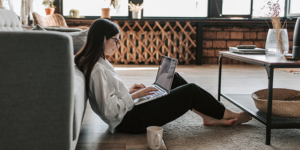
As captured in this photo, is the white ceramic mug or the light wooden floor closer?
the white ceramic mug

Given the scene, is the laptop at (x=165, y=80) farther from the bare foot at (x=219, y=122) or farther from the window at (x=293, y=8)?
the window at (x=293, y=8)

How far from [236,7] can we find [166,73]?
3.73 metres

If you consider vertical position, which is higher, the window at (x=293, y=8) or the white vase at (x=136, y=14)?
the window at (x=293, y=8)

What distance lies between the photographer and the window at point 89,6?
4.60m

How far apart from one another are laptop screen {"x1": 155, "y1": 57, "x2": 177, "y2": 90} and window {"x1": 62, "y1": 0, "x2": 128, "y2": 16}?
340cm

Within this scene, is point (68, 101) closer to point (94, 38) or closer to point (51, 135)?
point (51, 135)

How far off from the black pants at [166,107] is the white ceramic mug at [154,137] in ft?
0.39

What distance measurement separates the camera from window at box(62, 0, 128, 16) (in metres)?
A: 4.60

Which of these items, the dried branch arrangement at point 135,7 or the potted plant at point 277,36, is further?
the dried branch arrangement at point 135,7

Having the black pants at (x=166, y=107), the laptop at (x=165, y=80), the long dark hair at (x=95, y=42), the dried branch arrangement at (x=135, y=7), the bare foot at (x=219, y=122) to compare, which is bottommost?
the bare foot at (x=219, y=122)

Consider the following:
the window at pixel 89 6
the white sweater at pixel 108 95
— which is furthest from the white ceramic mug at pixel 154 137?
the window at pixel 89 6

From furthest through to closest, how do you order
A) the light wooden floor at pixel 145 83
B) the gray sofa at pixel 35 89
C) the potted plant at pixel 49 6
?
the potted plant at pixel 49 6, the light wooden floor at pixel 145 83, the gray sofa at pixel 35 89

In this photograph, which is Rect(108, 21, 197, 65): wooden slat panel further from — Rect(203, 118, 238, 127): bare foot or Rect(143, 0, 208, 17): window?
Rect(203, 118, 238, 127): bare foot

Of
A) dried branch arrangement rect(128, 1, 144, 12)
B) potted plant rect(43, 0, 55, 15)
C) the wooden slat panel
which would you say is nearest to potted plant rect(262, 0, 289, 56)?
the wooden slat panel
